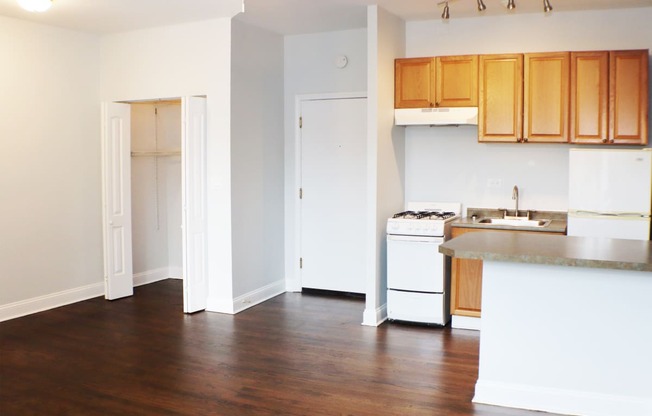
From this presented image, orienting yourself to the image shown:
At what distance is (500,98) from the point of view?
5.11 metres

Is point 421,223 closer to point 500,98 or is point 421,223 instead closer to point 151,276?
point 500,98

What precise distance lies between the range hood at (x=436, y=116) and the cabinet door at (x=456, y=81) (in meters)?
0.06

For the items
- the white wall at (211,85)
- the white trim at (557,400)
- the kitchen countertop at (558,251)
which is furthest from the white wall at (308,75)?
the white trim at (557,400)

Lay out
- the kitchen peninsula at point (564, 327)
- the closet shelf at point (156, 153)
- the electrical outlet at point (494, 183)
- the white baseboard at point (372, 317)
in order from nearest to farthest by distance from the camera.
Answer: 1. the kitchen peninsula at point (564, 327)
2. the white baseboard at point (372, 317)
3. the electrical outlet at point (494, 183)
4. the closet shelf at point (156, 153)

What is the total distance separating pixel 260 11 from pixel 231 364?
291cm

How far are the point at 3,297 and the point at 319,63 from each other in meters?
3.61

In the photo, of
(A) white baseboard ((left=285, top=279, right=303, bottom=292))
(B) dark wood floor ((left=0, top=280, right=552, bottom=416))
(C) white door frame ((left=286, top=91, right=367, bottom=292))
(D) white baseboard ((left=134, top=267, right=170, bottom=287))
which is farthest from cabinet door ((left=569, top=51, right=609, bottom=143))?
(D) white baseboard ((left=134, top=267, right=170, bottom=287))

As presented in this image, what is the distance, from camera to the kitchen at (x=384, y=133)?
521cm

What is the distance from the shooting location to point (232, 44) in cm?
542

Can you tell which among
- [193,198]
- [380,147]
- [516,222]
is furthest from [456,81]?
[193,198]

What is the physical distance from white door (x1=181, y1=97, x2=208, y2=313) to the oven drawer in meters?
1.73

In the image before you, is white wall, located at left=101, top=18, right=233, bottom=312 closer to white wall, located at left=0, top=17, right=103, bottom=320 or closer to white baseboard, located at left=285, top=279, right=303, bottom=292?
white wall, located at left=0, top=17, right=103, bottom=320

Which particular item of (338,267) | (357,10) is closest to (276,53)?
(357,10)

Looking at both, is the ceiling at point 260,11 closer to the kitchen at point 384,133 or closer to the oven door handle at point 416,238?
the kitchen at point 384,133
